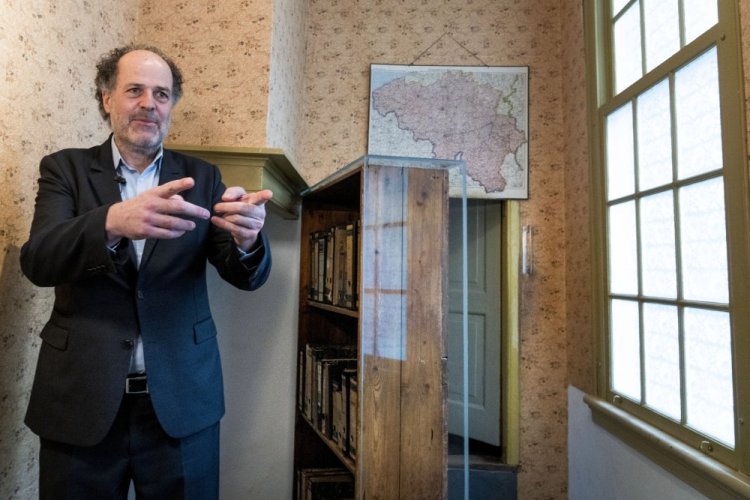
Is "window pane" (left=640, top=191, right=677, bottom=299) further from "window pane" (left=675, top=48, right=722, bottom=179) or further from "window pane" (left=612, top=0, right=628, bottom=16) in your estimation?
"window pane" (left=612, top=0, right=628, bottom=16)

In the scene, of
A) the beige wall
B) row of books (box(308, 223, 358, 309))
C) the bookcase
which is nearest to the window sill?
the bookcase

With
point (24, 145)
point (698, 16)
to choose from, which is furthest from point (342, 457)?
point (698, 16)

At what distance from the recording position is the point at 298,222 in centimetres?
227

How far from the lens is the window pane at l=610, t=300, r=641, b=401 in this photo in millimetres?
1697

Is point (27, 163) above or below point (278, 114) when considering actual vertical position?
below

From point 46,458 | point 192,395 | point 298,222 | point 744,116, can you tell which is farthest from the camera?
point 298,222

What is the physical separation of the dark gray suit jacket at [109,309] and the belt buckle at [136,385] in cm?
3

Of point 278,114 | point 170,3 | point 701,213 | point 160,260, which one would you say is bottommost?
point 160,260

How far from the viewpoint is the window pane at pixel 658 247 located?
1.51 metres

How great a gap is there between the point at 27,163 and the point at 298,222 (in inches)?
49.4

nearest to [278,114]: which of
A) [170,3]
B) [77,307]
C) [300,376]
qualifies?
[170,3]

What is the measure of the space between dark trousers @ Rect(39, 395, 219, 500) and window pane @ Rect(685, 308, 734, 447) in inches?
60.0

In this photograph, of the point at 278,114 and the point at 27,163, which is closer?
the point at 27,163

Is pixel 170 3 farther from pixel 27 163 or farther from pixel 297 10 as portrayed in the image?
pixel 27 163
